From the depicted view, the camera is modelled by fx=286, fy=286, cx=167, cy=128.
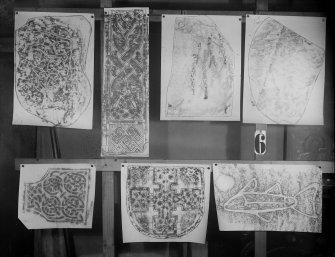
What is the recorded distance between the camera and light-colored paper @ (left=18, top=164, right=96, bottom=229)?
2574mm

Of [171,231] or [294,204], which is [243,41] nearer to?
[294,204]

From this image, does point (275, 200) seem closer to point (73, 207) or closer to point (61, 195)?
point (73, 207)

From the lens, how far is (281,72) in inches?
101

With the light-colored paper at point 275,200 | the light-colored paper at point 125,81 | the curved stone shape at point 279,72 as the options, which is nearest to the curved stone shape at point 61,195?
the light-colored paper at point 125,81

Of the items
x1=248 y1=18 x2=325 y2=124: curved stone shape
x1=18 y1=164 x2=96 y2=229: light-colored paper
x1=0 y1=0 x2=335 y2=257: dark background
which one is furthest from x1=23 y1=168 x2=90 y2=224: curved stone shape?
x1=248 y1=18 x2=325 y2=124: curved stone shape

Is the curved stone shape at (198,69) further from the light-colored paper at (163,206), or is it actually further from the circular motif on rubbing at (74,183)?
the circular motif on rubbing at (74,183)

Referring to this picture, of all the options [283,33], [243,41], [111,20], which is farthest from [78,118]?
[283,33]

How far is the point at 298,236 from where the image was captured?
284cm

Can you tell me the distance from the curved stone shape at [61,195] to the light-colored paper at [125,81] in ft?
1.22

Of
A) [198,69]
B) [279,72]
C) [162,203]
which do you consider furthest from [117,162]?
[279,72]

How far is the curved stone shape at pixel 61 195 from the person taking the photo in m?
2.58

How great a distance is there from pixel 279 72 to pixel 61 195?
88.7 inches

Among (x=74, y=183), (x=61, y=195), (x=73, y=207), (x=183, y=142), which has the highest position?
(x=183, y=142)

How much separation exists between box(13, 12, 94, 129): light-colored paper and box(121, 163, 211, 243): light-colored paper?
72cm
